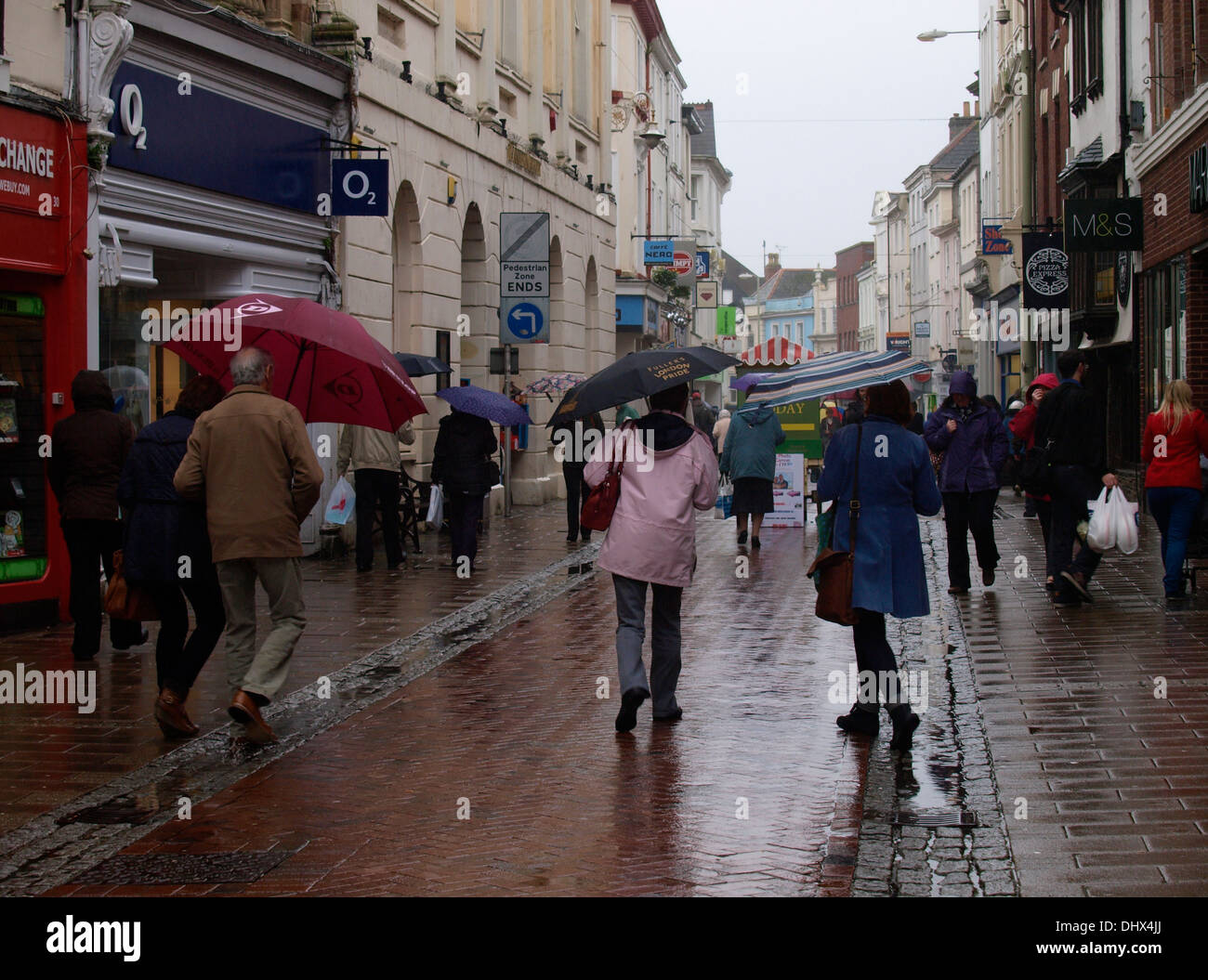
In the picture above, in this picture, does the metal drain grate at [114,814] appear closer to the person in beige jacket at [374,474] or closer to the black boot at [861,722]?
the black boot at [861,722]

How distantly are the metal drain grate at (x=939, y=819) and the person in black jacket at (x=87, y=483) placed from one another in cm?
589

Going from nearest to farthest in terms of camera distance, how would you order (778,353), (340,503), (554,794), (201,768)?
1. (554,794)
2. (201,768)
3. (340,503)
4. (778,353)

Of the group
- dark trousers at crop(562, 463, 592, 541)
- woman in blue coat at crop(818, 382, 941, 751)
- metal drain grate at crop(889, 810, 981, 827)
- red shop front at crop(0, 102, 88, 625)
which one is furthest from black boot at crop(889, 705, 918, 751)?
dark trousers at crop(562, 463, 592, 541)

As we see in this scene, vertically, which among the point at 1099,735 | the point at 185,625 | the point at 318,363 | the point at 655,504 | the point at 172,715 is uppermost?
the point at 318,363

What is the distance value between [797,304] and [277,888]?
13730 centimetres

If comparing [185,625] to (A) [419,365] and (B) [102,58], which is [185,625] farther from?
(A) [419,365]

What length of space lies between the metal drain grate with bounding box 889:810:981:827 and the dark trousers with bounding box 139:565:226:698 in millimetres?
3612

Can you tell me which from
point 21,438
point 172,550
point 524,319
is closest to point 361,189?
point 524,319

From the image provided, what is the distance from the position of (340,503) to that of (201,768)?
880cm

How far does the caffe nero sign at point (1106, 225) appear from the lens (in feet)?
70.9

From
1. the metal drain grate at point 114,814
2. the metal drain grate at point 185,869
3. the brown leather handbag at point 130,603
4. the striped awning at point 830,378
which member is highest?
the striped awning at point 830,378

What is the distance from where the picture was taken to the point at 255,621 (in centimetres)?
787

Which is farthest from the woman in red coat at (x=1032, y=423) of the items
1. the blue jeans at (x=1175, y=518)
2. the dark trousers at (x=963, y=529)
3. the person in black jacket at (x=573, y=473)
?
the person in black jacket at (x=573, y=473)
